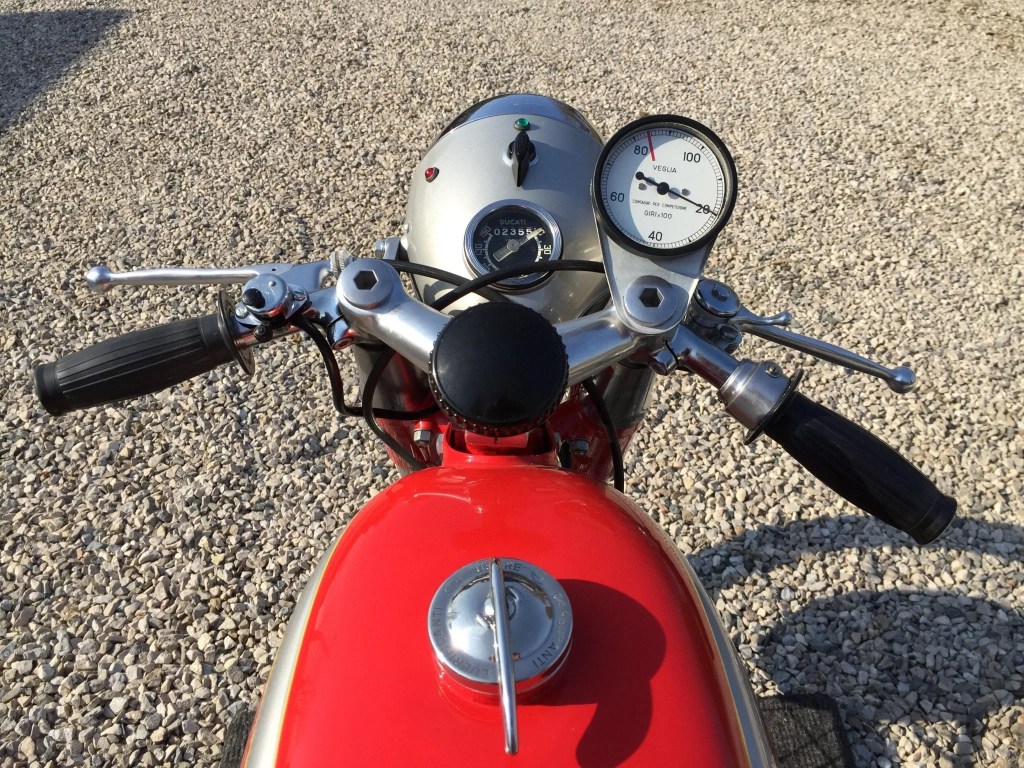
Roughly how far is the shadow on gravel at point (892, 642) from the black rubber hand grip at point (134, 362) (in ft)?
5.78

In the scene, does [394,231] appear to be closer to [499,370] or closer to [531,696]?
[499,370]

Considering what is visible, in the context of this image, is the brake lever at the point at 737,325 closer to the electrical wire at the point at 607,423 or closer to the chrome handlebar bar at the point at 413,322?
the chrome handlebar bar at the point at 413,322

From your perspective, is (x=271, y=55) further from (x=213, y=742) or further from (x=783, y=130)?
(x=213, y=742)

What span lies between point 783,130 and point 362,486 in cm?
331

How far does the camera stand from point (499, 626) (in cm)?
62

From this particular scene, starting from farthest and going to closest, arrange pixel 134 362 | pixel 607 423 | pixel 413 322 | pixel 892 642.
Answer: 1. pixel 892 642
2. pixel 607 423
3. pixel 134 362
4. pixel 413 322

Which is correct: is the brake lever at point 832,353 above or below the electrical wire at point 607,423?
above

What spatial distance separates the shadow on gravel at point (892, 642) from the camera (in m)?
2.01

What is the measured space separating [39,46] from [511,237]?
17.4ft

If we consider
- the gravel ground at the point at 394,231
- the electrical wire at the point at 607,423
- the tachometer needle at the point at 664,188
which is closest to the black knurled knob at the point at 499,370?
the electrical wire at the point at 607,423

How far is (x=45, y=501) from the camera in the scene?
2461 millimetres

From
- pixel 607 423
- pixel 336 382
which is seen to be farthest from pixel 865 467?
pixel 336 382

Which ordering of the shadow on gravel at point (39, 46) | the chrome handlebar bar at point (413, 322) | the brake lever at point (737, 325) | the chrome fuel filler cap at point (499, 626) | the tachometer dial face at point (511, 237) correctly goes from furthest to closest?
the shadow on gravel at point (39, 46), the tachometer dial face at point (511, 237), the brake lever at point (737, 325), the chrome handlebar bar at point (413, 322), the chrome fuel filler cap at point (499, 626)

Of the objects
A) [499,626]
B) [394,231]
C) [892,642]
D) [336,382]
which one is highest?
[499,626]
